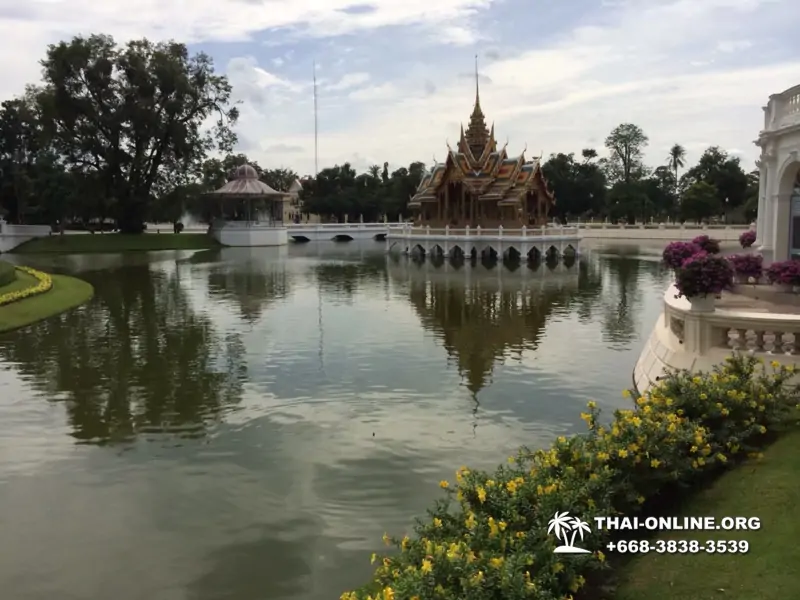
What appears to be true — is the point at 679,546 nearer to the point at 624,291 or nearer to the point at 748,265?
the point at 748,265

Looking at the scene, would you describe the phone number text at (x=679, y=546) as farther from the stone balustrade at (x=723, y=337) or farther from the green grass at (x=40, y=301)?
the green grass at (x=40, y=301)

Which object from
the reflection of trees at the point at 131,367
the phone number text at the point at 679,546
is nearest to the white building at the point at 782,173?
the phone number text at the point at 679,546

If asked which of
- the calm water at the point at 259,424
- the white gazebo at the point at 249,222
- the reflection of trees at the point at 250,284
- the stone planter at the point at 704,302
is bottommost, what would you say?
the calm water at the point at 259,424

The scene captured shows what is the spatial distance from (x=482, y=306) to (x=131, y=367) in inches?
465

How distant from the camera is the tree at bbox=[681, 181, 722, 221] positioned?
236 feet

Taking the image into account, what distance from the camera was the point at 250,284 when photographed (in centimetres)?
3025

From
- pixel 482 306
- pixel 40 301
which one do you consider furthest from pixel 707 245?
pixel 40 301

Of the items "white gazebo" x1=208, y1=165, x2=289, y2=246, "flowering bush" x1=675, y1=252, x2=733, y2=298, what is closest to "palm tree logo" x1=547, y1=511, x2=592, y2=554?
"flowering bush" x1=675, y1=252, x2=733, y2=298

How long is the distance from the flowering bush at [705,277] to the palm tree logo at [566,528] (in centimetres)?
540

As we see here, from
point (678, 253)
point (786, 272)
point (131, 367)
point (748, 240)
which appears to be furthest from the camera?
point (748, 240)

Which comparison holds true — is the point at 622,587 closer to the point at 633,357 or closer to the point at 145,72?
the point at 633,357

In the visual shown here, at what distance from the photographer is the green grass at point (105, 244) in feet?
175

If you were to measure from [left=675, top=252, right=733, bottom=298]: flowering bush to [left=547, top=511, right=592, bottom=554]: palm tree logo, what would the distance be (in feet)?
17.7

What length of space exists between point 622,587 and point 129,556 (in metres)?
4.44
